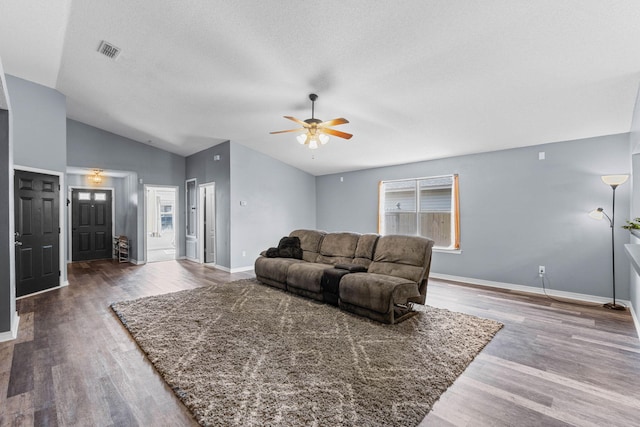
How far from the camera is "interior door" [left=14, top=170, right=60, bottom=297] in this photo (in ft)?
13.6

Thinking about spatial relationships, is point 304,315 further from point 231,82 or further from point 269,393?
point 231,82

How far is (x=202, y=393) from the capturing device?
6.51ft

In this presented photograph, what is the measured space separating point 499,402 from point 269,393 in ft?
5.03

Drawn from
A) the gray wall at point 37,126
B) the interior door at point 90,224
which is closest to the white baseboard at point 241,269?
the gray wall at point 37,126

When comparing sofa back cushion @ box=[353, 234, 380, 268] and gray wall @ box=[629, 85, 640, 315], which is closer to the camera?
gray wall @ box=[629, 85, 640, 315]

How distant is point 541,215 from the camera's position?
4461mm

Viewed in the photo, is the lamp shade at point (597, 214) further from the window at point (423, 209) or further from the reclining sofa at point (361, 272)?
the reclining sofa at point (361, 272)

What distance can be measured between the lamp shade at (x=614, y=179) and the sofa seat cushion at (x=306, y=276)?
3.73 meters

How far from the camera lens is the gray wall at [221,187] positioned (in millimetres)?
6184

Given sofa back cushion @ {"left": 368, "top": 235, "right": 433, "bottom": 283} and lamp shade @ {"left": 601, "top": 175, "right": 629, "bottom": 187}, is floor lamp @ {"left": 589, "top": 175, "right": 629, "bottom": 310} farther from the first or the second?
sofa back cushion @ {"left": 368, "top": 235, "right": 433, "bottom": 283}

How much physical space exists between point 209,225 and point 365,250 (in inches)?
176

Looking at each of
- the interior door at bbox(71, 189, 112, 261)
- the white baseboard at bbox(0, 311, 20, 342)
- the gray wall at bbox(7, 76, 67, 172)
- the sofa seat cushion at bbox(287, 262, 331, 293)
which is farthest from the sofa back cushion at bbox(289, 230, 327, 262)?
the interior door at bbox(71, 189, 112, 261)

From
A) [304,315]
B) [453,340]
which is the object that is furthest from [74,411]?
[453,340]

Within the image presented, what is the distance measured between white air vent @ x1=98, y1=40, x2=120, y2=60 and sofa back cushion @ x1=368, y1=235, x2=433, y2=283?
4.07 metres
